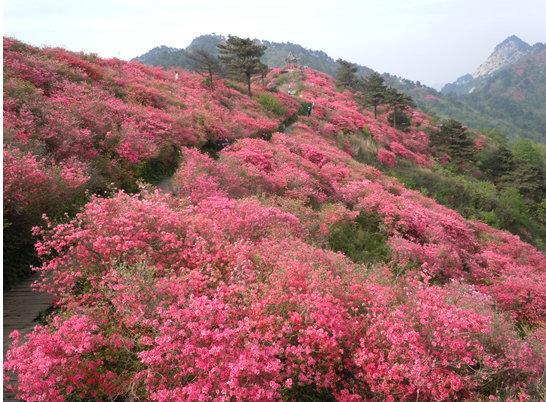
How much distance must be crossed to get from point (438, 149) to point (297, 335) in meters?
40.5

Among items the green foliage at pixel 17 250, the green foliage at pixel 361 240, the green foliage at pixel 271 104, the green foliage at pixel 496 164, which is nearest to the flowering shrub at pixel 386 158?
the green foliage at pixel 271 104

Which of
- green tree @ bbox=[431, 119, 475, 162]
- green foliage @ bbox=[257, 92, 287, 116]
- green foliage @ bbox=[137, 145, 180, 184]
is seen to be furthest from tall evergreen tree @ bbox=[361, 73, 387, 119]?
green foliage @ bbox=[137, 145, 180, 184]

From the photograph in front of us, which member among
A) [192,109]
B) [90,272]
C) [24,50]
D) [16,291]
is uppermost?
[24,50]

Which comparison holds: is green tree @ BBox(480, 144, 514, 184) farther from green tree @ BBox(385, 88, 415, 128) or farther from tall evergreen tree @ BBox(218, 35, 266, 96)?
tall evergreen tree @ BBox(218, 35, 266, 96)

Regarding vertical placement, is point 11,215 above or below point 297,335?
above

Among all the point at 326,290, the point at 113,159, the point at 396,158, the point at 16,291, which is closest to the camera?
the point at 326,290

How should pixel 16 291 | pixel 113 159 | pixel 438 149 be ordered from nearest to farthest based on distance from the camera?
1. pixel 16 291
2. pixel 113 159
3. pixel 438 149

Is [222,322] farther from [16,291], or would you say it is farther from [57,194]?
[57,194]

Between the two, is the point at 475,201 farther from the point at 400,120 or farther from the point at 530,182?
the point at 400,120

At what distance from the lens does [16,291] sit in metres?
7.66

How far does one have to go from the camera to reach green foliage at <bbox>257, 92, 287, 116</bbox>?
3370 centimetres

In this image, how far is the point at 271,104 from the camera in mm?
34562

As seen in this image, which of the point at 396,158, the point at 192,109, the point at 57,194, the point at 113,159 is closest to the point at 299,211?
the point at 113,159

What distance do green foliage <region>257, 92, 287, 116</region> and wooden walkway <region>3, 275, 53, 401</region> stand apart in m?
27.3
